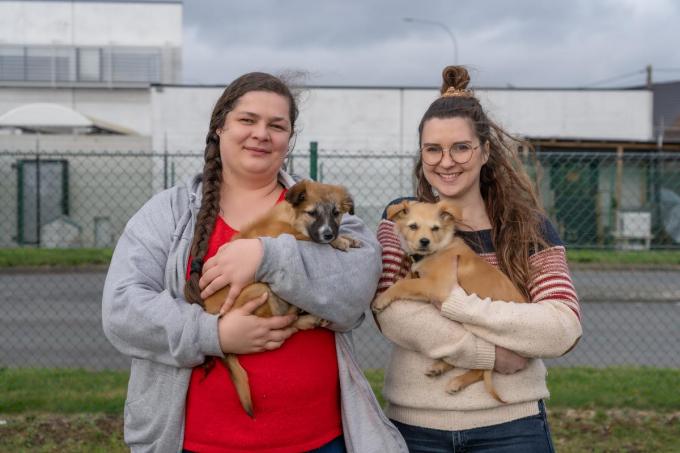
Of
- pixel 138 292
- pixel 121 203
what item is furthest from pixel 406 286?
pixel 121 203

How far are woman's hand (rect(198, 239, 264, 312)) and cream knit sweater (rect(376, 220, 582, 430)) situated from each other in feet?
2.02

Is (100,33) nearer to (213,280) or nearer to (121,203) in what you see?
(121,203)

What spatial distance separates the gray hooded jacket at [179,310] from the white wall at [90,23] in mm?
35750

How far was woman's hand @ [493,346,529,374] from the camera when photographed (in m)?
2.96

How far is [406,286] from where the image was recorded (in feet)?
10.5

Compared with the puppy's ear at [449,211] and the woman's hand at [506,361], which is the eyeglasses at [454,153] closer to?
the puppy's ear at [449,211]

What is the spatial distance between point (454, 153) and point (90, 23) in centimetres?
3751

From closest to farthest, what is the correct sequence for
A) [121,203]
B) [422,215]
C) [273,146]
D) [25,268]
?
[273,146] < [422,215] < [25,268] < [121,203]

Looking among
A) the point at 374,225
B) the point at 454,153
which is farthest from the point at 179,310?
the point at 374,225

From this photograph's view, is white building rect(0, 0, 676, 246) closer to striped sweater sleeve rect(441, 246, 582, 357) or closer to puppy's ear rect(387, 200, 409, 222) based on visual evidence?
puppy's ear rect(387, 200, 409, 222)

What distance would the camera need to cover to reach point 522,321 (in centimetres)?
291

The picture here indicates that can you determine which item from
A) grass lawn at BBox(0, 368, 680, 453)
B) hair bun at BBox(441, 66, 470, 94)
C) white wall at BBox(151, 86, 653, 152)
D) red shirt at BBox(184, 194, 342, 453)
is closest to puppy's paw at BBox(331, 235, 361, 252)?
red shirt at BBox(184, 194, 342, 453)

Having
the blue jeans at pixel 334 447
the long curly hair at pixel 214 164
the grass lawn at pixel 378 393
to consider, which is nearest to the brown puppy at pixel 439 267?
the blue jeans at pixel 334 447

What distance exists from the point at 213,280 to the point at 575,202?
14.0 metres
